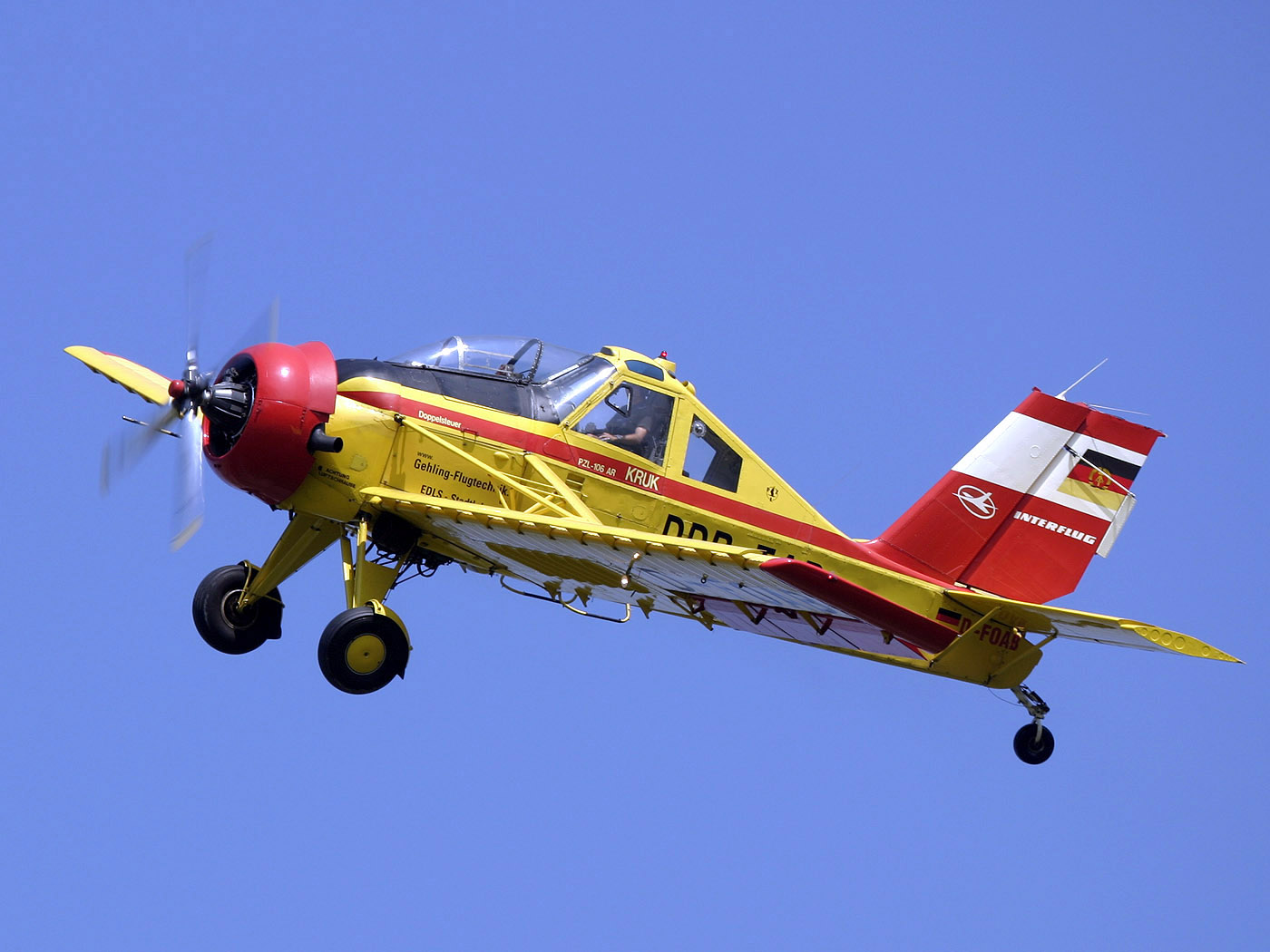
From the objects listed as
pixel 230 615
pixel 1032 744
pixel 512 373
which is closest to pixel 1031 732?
pixel 1032 744

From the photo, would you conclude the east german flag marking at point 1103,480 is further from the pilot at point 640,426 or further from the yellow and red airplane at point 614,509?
the pilot at point 640,426

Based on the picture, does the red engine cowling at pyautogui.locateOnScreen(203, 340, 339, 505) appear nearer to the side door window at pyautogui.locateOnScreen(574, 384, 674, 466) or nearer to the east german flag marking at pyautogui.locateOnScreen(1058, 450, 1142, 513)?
the side door window at pyautogui.locateOnScreen(574, 384, 674, 466)

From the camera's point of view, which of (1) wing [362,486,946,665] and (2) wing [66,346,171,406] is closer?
(1) wing [362,486,946,665]

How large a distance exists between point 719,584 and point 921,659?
4.11 m

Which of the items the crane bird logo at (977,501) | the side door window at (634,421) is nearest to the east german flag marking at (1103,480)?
the crane bird logo at (977,501)

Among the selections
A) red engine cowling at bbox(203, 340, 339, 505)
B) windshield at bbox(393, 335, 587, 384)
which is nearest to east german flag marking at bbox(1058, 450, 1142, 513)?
windshield at bbox(393, 335, 587, 384)

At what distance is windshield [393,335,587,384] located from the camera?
663 inches

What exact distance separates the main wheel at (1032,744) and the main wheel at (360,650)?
7.18 metres

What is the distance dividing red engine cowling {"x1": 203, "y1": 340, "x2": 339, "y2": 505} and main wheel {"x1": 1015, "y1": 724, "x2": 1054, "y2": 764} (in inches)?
324

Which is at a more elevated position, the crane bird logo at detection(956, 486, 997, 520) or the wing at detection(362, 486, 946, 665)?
the crane bird logo at detection(956, 486, 997, 520)

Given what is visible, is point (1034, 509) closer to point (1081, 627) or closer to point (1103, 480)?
point (1103, 480)

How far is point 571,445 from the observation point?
16.9 metres

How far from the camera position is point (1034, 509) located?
19.6 meters

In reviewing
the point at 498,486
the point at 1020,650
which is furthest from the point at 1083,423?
the point at 498,486
